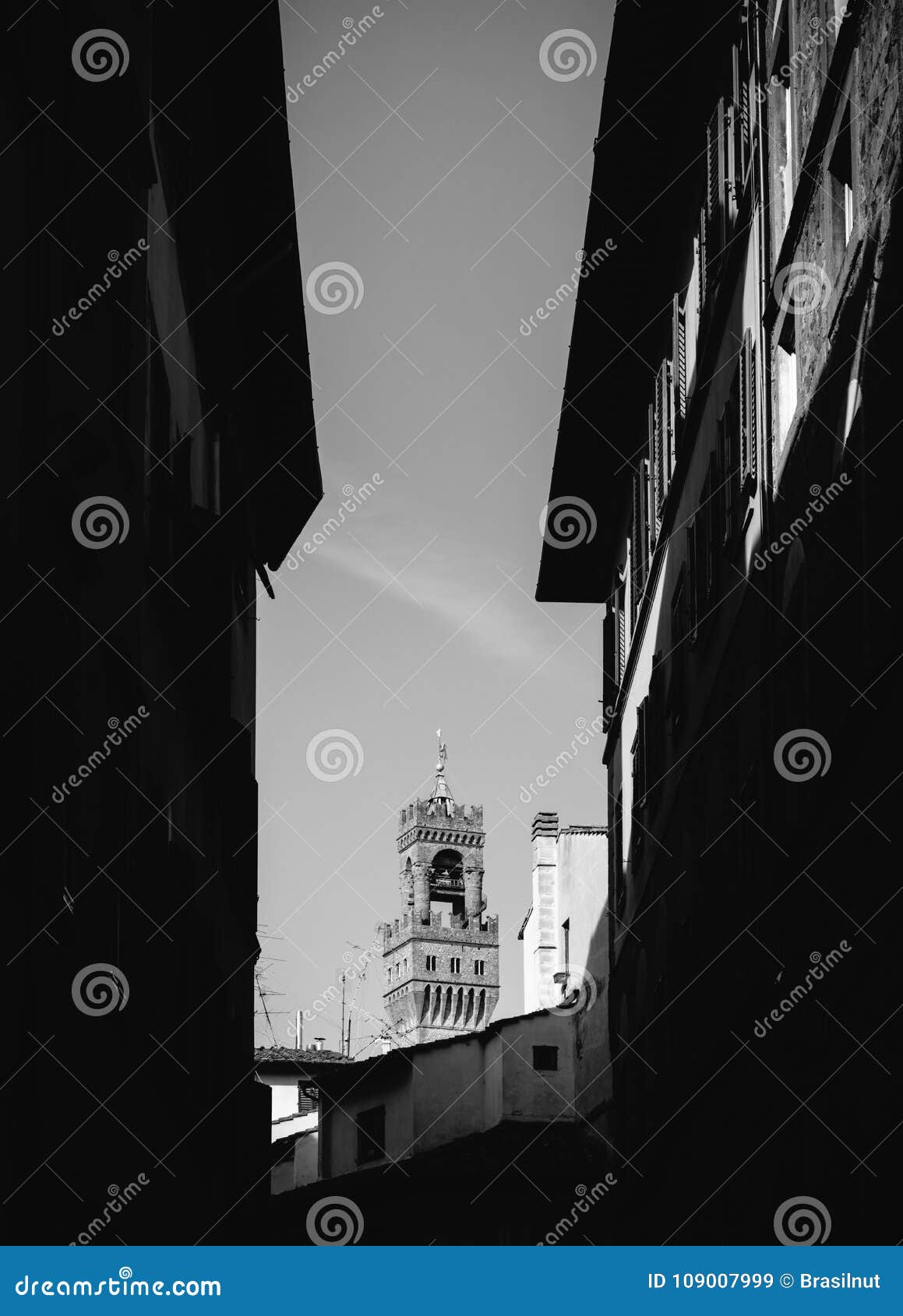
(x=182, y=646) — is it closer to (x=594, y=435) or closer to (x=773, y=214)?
(x=773, y=214)

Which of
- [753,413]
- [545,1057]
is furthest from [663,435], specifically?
[545,1057]

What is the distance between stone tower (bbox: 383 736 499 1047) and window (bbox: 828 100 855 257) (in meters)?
113

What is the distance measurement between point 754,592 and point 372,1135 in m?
29.3

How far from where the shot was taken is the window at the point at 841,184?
1149 cm

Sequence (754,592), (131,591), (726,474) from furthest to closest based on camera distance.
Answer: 1. (726,474)
2. (754,592)
3. (131,591)

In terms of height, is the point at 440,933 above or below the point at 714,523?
above

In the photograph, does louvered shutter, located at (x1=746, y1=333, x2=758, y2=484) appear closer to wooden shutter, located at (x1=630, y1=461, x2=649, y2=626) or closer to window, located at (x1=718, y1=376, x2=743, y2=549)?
window, located at (x1=718, y1=376, x2=743, y2=549)

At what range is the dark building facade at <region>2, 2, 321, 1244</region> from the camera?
8391 mm

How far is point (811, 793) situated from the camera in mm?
11617

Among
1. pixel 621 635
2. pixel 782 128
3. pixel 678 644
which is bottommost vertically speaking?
pixel 678 644

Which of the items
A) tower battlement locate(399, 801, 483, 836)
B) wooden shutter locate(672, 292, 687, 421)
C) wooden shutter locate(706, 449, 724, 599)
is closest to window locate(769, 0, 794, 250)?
wooden shutter locate(706, 449, 724, 599)

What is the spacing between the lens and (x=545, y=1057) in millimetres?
42344

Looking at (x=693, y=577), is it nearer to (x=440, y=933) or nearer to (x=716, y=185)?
(x=716, y=185)
